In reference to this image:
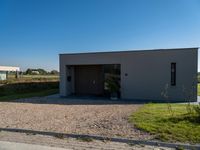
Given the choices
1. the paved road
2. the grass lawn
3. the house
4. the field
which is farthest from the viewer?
the house

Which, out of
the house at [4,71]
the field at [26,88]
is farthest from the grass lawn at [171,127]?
the house at [4,71]

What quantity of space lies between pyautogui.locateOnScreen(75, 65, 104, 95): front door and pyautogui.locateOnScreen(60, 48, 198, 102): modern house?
95cm

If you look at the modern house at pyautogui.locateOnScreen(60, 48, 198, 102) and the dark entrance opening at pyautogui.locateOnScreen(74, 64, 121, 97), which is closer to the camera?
the modern house at pyautogui.locateOnScreen(60, 48, 198, 102)

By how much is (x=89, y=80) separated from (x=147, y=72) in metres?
5.49

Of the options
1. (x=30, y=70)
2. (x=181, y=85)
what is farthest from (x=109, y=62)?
(x=30, y=70)

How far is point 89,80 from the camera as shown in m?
17.6

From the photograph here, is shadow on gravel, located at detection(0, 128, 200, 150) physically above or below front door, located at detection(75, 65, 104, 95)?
below

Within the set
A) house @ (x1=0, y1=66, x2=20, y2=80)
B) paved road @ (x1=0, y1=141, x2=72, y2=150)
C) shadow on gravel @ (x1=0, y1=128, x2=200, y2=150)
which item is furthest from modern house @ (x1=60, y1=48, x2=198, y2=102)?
house @ (x1=0, y1=66, x2=20, y2=80)

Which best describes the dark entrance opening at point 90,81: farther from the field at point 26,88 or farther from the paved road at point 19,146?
the paved road at point 19,146

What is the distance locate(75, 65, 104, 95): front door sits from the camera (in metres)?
17.3

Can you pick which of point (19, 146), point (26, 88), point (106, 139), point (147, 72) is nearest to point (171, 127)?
point (106, 139)

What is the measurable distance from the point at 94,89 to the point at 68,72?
8.52ft

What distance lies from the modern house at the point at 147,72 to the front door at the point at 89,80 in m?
0.95

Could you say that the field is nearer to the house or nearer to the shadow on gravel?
the shadow on gravel
